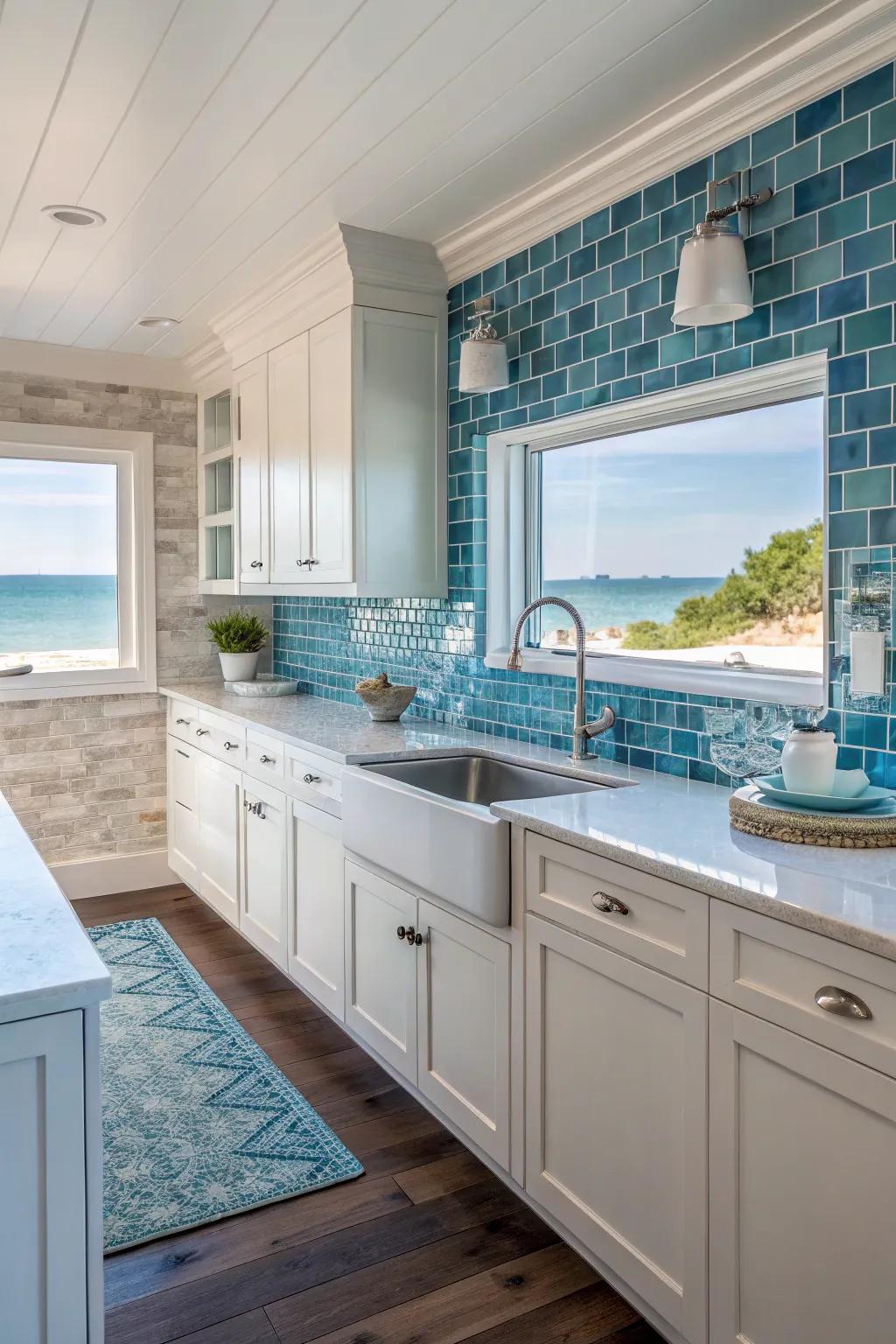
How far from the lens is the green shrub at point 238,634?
474 cm

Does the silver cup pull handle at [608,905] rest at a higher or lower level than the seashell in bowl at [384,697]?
lower

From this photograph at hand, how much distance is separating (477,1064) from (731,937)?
0.98m

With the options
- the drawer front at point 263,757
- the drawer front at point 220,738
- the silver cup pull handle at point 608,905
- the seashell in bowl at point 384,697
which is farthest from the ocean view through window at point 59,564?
the silver cup pull handle at point 608,905

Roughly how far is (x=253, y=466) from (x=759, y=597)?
7.93 feet

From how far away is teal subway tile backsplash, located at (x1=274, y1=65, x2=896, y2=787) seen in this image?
1.95 m

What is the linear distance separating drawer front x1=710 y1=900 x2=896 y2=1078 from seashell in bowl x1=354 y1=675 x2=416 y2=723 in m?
2.03

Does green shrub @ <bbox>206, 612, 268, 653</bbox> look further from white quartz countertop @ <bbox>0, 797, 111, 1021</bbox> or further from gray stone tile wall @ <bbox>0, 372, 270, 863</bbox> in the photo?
white quartz countertop @ <bbox>0, 797, 111, 1021</bbox>

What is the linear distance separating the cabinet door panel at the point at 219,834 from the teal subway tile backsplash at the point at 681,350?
839 millimetres

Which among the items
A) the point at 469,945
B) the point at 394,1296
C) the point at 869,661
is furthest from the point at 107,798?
the point at 869,661

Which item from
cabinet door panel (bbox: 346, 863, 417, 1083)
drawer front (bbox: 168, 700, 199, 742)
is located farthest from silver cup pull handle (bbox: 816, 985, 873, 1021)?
drawer front (bbox: 168, 700, 199, 742)

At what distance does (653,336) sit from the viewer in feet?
8.22

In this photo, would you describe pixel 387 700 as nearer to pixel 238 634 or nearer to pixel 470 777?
pixel 470 777

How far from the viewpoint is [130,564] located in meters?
4.80

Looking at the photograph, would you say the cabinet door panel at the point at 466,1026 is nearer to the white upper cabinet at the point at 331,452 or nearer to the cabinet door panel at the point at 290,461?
the white upper cabinet at the point at 331,452
